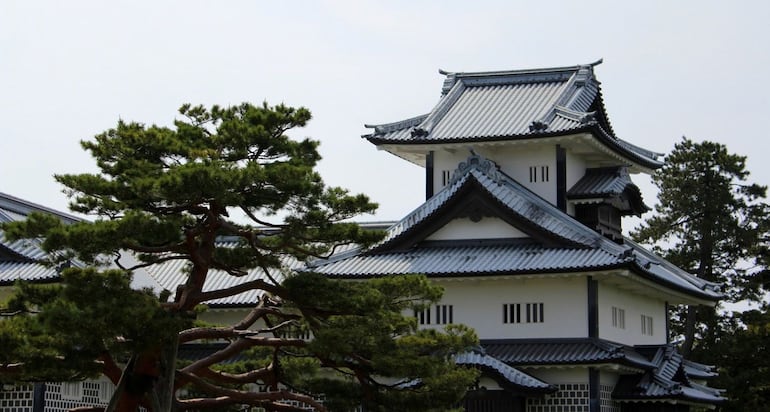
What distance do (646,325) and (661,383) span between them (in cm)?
454

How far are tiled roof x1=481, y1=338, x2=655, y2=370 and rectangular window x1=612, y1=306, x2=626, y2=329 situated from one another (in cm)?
111

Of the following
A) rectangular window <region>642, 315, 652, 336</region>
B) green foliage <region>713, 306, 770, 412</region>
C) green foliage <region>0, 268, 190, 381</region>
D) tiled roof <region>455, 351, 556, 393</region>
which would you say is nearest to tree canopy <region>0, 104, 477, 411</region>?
green foliage <region>0, 268, 190, 381</region>

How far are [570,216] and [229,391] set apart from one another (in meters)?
14.2

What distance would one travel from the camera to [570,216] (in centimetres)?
3703

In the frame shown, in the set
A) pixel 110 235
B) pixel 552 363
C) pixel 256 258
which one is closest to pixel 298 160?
pixel 256 258

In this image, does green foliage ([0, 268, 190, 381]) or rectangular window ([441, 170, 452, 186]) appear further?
rectangular window ([441, 170, 452, 186])

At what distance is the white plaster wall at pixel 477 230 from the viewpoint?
3634 centimetres

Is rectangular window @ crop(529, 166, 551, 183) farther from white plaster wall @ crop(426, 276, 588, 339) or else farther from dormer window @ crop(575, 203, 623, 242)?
white plaster wall @ crop(426, 276, 588, 339)

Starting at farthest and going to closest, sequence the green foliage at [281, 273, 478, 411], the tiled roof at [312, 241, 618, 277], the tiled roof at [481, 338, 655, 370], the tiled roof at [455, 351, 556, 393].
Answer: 1. the tiled roof at [312, 241, 618, 277]
2. the tiled roof at [481, 338, 655, 370]
3. the tiled roof at [455, 351, 556, 393]
4. the green foliage at [281, 273, 478, 411]

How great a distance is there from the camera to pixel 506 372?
1307 inches

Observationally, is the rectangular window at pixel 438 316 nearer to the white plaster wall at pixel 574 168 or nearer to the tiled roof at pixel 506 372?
the tiled roof at pixel 506 372

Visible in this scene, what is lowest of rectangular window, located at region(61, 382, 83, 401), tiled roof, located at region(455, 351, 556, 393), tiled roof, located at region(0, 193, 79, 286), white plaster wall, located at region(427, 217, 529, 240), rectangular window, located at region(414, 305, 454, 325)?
rectangular window, located at region(61, 382, 83, 401)

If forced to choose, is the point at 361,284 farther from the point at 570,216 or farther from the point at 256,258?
the point at 570,216

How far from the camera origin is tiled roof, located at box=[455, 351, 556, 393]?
32.9m
